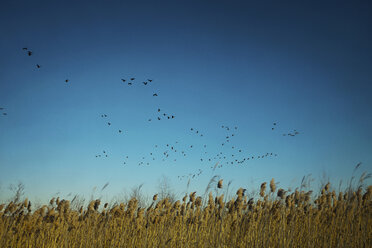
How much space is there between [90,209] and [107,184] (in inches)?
58.4

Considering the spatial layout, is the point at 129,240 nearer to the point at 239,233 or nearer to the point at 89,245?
the point at 89,245

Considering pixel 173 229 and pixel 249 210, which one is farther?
pixel 173 229

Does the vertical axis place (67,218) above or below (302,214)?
below

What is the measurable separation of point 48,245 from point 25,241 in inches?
35.9

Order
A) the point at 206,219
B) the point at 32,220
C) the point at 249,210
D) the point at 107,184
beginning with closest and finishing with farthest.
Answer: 1. the point at 107,184
2. the point at 249,210
3. the point at 32,220
4. the point at 206,219

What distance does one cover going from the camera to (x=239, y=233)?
4625 mm

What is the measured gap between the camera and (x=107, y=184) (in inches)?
161

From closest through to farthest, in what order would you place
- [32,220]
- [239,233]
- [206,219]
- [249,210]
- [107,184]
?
[107,184]
[239,233]
[249,210]
[32,220]
[206,219]

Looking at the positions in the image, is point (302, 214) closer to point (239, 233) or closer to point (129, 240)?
point (239, 233)

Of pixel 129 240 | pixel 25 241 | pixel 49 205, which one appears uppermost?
pixel 49 205

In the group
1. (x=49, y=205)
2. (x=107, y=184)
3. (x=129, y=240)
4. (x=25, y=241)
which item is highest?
(x=107, y=184)

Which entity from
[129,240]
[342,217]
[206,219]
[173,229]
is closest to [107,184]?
[129,240]

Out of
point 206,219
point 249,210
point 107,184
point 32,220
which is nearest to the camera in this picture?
point 107,184

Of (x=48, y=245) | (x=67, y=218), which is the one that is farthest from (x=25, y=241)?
(x=67, y=218)
